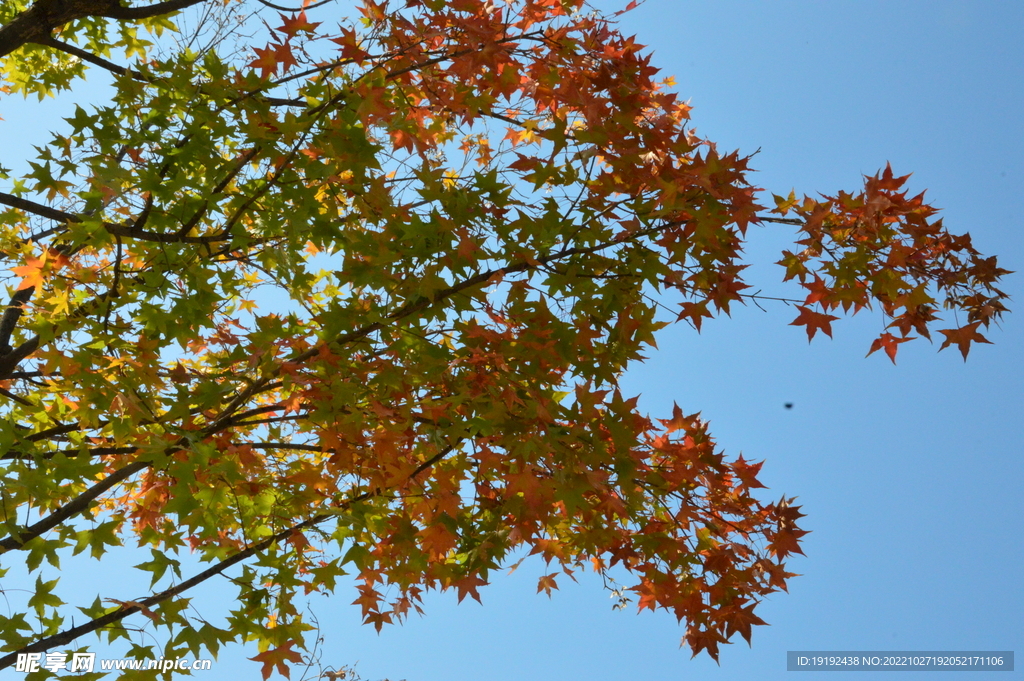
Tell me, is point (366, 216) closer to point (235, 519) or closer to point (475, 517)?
point (475, 517)

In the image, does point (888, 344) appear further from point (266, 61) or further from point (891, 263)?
point (266, 61)

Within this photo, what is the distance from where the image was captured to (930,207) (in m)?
3.34

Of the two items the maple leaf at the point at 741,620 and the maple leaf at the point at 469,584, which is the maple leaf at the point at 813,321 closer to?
the maple leaf at the point at 741,620

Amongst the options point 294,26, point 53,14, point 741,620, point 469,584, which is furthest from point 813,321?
point 53,14

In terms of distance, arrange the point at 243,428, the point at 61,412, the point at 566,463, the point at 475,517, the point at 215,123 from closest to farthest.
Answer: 1. the point at 566,463
2. the point at 215,123
3. the point at 475,517
4. the point at 61,412
5. the point at 243,428

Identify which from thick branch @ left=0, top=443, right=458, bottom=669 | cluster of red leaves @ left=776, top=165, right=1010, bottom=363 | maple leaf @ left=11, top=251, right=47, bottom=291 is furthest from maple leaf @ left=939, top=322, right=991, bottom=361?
maple leaf @ left=11, top=251, right=47, bottom=291

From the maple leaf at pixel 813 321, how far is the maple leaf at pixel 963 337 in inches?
19.8

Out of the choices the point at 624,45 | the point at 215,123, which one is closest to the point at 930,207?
the point at 624,45

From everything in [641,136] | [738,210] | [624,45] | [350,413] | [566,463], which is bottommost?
[566,463]

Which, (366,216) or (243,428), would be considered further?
(243,428)

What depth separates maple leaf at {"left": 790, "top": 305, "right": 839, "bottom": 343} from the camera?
11.1ft

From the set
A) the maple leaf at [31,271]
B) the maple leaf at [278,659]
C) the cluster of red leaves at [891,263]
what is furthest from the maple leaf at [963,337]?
the maple leaf at [31,271]

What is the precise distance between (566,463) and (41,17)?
4.20 meters

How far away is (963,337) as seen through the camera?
3182 millimetres
